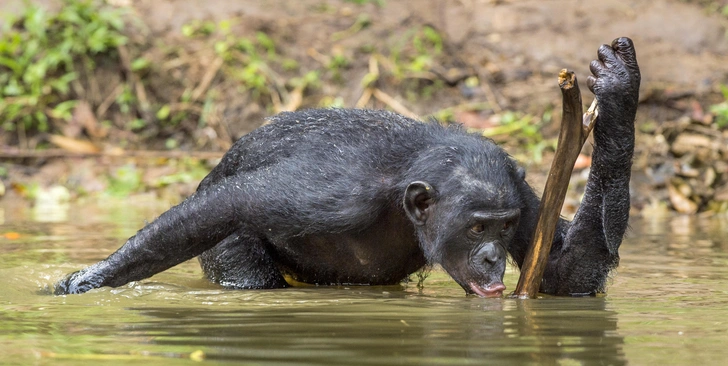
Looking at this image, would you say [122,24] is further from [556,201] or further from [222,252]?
[556,201]

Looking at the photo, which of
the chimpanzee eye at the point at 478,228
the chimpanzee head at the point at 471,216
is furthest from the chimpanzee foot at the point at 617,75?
the chimpanzee eye at the point at 478,228

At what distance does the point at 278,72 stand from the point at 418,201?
424 inches

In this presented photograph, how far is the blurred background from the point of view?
51.0ft

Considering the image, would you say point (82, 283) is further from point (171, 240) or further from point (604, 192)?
point (604, 192)

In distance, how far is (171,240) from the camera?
21.9 feet

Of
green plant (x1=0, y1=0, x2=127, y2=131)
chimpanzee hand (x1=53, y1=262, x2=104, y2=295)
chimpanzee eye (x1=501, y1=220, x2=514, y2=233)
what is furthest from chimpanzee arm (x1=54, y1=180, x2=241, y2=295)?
green plant (x1=0, y1=0, x2=127, y2=131)

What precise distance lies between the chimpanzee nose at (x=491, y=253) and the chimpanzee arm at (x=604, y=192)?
2.56 feet

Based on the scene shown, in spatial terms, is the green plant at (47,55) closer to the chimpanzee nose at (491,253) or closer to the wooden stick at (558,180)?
the chimpanzee nose at (491,253)

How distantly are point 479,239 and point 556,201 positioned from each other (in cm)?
54

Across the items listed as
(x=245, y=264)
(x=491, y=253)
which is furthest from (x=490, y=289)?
(x=245, y=264)

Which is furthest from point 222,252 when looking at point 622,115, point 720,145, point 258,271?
point 720,145

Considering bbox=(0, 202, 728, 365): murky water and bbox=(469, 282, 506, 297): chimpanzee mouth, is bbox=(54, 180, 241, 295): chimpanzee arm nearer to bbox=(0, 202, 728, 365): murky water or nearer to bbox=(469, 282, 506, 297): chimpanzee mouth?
bbox=(0, 202, 728, 365): murky water

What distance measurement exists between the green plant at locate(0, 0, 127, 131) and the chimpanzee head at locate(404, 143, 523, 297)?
1080 centimetres

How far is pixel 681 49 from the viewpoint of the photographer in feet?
55.7
